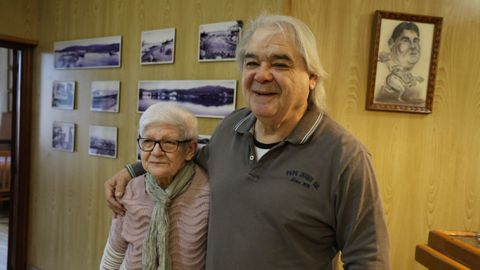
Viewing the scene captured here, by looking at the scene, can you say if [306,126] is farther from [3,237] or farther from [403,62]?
[3,237]

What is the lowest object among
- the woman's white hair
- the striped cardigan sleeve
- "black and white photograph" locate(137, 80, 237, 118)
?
the striped cardigan sleeve

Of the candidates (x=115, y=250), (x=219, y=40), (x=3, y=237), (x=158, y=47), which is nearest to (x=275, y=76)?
(x=115, y=250)

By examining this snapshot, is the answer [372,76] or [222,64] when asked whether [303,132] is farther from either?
[222,64]

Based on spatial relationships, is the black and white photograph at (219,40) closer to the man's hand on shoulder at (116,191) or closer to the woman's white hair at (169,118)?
the woman's white hair at (169,118)

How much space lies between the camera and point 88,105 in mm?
2695

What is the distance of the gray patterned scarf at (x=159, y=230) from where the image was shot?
1247mm

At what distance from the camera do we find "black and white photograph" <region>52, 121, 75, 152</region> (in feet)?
9.16

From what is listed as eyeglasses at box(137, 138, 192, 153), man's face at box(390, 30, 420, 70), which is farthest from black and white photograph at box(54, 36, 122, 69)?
man's face at box(390, 30, 420, 70)

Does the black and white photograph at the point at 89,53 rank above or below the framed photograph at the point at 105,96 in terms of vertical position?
above

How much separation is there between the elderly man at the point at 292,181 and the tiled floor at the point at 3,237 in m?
Answer: 3.03

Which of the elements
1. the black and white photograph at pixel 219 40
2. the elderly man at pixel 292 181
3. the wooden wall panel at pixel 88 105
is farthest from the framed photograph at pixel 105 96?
the elderly man at pixel 292 181

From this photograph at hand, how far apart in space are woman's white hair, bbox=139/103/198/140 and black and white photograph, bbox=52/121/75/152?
1.75m

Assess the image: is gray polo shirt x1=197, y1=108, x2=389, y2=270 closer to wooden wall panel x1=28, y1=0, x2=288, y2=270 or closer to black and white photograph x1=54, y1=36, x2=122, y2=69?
wooden wall panel x1=28, y1=0, x2=288, y2=270

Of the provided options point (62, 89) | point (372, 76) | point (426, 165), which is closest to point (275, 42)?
point (372, 76)
